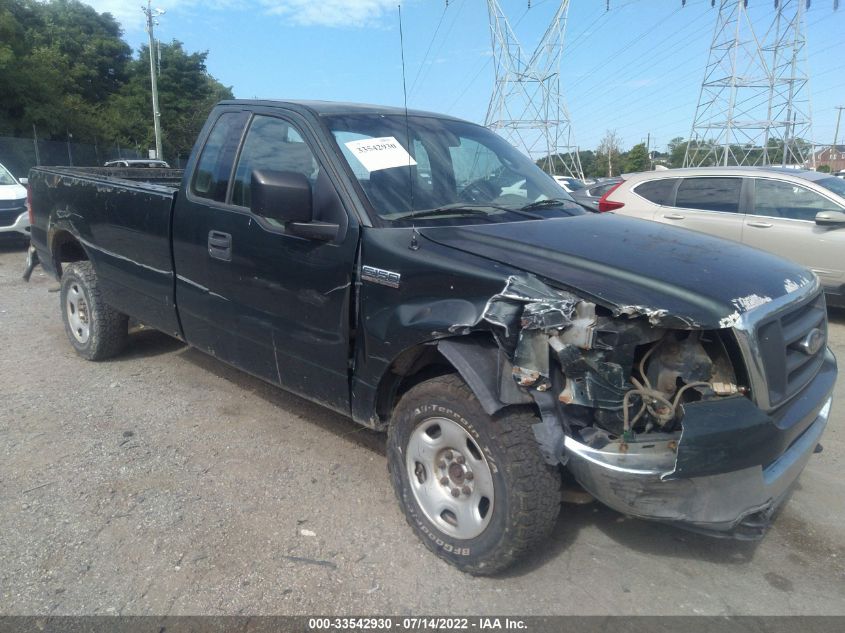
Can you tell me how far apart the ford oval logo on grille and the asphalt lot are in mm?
950

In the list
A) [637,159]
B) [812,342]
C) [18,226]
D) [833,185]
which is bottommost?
[18,226]

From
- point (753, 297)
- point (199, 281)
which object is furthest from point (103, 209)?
point (753, 297)

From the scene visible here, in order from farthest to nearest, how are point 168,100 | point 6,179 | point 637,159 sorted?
point 637,159, point 168,100, point 6,179

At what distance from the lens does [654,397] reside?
247 centimetres

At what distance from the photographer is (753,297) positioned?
8.45ft

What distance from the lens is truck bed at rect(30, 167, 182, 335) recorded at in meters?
4.34

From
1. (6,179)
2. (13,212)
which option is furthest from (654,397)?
(6,179)

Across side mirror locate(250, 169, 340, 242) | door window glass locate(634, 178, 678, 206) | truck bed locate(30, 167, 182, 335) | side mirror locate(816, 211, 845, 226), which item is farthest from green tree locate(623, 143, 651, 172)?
side mirror locate(250, 169, 340, 242)

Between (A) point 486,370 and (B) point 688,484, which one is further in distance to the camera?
(A) point 486,370

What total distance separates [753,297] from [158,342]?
5.13 metres

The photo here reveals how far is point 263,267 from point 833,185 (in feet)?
22.0

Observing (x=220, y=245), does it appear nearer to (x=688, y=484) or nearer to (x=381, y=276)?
(x=381, y=276)

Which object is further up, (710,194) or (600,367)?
(710,194)

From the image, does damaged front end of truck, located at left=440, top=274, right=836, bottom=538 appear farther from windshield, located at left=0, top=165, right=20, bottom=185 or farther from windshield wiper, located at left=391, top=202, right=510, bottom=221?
windshield, located at left=0, top=165, right=20, bottom=185
